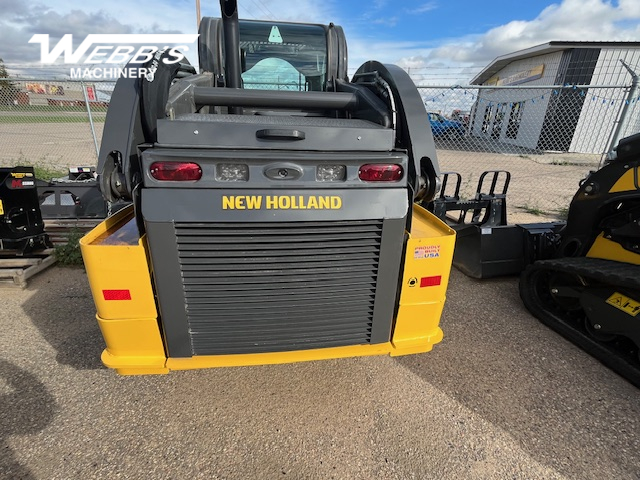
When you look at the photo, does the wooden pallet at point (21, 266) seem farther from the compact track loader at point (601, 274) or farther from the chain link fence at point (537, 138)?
the chain link fence at point (537, 138)

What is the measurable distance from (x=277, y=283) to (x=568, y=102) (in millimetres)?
17451

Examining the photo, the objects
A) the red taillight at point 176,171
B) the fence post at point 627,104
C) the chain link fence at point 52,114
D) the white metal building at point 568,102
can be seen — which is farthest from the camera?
the white metal building at point 568,102

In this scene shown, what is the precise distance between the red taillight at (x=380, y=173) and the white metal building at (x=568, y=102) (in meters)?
13.3

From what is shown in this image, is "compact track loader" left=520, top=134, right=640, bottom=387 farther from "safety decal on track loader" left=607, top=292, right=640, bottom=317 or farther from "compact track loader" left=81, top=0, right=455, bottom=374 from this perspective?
"compact track loader" left=81, top=0, right=455, bottom=374

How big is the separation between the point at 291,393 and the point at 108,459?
104 cm

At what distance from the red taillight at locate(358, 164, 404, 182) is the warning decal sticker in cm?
40

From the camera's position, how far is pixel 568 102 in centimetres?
1491

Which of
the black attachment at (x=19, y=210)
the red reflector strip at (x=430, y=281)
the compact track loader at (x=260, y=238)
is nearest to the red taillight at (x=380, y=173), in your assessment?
the compact track loader at (x=260, y=238)

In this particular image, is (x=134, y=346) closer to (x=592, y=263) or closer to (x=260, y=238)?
(x=260, y=238)

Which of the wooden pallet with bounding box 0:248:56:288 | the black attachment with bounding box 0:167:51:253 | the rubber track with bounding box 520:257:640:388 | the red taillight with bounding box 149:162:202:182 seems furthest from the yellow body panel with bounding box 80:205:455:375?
the black attachment with bounding box 0:167:51:253

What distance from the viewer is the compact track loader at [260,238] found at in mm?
1790

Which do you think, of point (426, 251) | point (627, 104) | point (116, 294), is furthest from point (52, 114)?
point (627, 104)

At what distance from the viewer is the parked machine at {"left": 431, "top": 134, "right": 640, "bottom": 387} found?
2.66 metres

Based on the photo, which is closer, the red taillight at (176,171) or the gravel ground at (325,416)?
the red taillight at (176,171)
